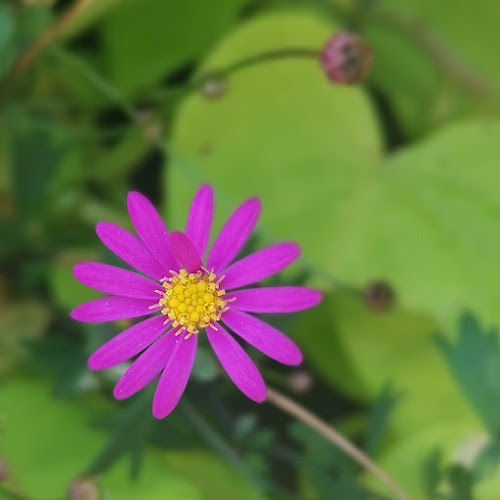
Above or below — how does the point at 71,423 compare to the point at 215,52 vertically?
below

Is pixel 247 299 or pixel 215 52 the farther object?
pixel 215 52

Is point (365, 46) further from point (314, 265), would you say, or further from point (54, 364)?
point (54, 364)

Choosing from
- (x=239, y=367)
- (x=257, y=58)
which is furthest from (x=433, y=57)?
(x=239, y=367)

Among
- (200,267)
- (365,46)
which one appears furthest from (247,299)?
(365,46)

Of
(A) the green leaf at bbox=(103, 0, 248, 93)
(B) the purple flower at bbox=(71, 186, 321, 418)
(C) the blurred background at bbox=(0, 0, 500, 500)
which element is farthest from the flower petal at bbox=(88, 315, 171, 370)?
(A) the green leaf at bbox=(103, 0, 248, 93)

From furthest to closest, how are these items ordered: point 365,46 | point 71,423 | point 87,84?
point 87,84, point 71,423, point 365,46

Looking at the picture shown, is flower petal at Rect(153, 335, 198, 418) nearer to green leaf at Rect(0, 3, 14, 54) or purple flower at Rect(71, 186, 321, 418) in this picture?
purple flower at Rect(71, 186, 321, 418)

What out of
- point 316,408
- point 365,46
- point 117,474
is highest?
point 365,46
